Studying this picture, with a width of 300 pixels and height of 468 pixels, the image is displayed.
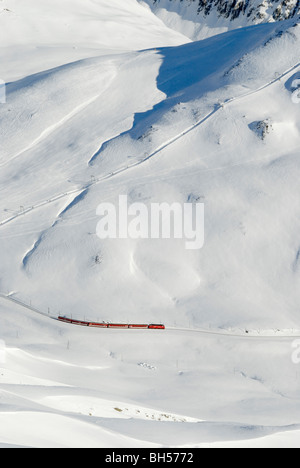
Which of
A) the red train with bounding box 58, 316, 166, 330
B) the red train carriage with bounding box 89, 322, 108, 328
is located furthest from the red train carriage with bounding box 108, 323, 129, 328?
the red train carriage with bounding box 89, 322, 108, 328

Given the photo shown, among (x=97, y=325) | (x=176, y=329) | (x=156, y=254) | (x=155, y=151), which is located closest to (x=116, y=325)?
(x=97, y=325)

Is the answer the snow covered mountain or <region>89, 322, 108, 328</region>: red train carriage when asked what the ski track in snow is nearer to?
<region>89, 322, 108, 328</region>: red train carriage

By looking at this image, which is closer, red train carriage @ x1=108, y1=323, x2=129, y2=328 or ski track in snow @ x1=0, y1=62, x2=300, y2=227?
red train carriage @ x1=108, y1=323, x2=129, y2=328

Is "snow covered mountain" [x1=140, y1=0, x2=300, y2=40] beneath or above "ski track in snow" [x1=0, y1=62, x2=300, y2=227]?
above

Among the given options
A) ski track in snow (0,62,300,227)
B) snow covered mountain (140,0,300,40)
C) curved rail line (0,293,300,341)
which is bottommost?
curved rail line (0,293,300,341)

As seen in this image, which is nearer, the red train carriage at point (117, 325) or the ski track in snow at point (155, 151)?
the red train carriage at point (117, 325)

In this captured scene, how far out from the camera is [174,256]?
166 feet

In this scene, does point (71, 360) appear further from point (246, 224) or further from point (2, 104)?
point (2, 104)

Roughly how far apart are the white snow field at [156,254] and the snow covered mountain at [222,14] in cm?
5717

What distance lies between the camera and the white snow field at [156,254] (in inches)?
1192

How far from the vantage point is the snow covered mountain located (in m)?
132

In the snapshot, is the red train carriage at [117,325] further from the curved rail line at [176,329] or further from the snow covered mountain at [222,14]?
the snow covered mountain at [222,14]

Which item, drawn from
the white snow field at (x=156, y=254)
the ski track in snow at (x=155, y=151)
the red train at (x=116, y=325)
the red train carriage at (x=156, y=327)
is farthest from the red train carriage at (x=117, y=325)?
the ski track in snow at (x=155, y=151)

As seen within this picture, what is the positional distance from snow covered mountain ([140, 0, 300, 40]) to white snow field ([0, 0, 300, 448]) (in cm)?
5717
